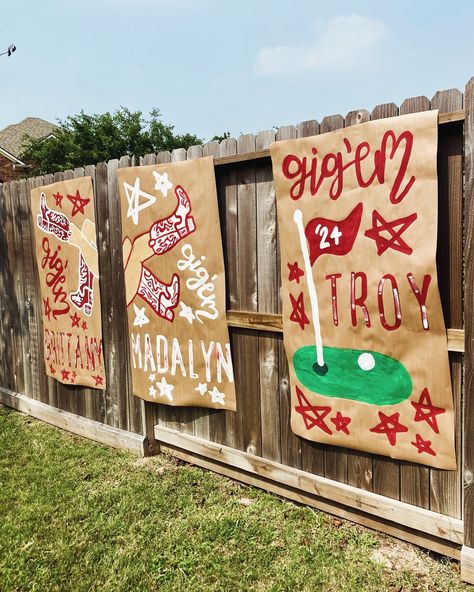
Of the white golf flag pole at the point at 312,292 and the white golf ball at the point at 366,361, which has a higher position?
the white golf flag pole at the point at 312,292

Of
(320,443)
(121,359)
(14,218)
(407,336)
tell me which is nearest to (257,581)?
(320,443)

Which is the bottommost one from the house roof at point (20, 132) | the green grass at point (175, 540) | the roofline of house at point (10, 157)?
the green grass at point (175, 540)

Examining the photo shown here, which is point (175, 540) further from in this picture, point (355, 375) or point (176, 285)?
point (176, 285)

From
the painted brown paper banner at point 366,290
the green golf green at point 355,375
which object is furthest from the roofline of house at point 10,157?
the green golf green at point 355,375

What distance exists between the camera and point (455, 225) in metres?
2.16

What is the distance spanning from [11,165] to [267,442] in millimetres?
27082

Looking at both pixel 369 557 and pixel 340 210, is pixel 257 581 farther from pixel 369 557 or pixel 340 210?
pixel 340 210

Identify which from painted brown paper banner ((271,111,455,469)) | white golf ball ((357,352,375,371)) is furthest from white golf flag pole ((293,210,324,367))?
white golf ball ((357,352,375,371))

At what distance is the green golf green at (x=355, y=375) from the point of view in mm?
2346

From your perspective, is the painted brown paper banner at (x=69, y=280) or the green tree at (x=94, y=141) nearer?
the painted brown paper banner at (x=69, y=280)

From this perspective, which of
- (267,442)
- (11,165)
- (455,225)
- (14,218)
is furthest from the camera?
(11,165)

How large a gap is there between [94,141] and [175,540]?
103 ft

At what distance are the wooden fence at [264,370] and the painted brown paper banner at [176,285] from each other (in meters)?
0.10

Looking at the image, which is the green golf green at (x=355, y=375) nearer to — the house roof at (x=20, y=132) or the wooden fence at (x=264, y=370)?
the wooden fence at (x=264, y=370)
